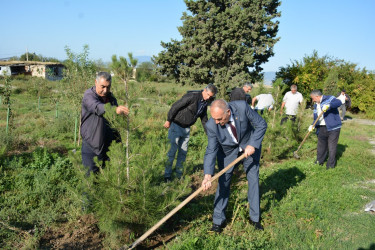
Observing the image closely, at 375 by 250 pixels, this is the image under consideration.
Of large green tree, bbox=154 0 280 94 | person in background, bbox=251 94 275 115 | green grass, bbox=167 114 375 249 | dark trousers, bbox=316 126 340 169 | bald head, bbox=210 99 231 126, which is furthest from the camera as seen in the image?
large green tree, bbox=154 0 280 94

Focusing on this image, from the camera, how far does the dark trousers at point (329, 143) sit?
237 inches

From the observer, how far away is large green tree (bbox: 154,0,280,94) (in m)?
22.8

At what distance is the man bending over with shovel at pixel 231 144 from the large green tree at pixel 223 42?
19.3 m

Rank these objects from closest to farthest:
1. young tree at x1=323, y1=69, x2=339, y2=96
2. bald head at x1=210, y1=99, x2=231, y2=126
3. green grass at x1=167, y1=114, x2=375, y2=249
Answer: bald head at x1=210, y1=99, x2=231, y2=126 < green grass at x1=167, y1=114, x2=375, y2=249 < young tree at x1=323, y1=69, x2=339, y2=96

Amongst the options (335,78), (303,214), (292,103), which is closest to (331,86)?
(335,78)

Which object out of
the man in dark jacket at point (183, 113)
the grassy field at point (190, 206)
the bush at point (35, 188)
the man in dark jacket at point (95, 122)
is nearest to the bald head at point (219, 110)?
the grassy field at point (190, 206)

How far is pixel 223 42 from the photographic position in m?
23.0

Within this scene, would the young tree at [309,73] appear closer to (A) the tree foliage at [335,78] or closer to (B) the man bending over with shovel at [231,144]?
(A) the tree foliage at [335,78]

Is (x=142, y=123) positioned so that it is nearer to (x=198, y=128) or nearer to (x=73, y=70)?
(x=73, y=70)

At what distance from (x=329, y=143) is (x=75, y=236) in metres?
5.35

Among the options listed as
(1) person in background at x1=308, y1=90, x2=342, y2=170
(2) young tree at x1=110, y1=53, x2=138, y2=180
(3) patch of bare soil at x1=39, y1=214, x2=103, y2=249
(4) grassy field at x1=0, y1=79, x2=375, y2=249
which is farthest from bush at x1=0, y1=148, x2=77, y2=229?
(1) person in background at x1=308, y1=90, x2=342, y2=170

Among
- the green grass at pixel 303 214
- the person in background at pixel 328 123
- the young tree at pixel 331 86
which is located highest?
the young tree at pixel 331 86

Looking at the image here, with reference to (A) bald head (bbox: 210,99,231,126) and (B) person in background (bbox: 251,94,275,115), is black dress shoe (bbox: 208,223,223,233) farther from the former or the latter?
(B) person in background (bbox: 251,94,275,115)

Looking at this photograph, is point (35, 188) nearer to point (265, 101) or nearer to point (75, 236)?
point (75, 236)
